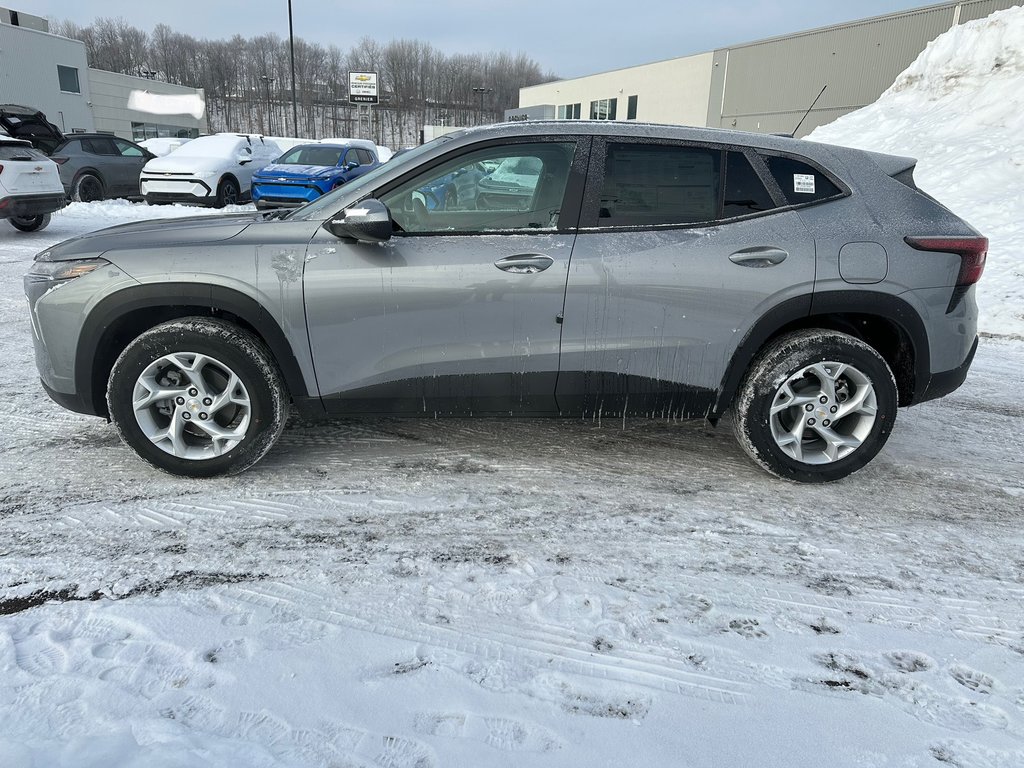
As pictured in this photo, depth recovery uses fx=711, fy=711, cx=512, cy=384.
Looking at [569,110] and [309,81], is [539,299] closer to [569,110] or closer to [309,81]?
[569,110]

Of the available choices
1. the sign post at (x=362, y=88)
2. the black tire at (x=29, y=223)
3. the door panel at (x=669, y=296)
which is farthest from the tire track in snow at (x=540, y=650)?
the sign post at (x=362, y=88)

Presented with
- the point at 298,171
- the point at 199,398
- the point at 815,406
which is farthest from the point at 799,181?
the point at 298,171

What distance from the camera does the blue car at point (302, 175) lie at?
14148 mm

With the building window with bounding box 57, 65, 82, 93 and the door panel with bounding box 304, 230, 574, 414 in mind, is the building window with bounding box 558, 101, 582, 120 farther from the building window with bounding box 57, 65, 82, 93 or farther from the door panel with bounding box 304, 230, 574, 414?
the door panel with bounding box 304, 230, 574, 414

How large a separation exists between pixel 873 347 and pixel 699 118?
35774 mm

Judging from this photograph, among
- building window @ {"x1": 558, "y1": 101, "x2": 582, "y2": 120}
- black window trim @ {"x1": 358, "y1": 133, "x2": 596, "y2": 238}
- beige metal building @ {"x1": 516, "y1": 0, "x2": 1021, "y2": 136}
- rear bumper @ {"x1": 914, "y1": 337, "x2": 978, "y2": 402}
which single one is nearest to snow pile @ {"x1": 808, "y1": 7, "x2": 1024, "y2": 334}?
rear bumper @ {"x1": 914, "y1": 337, "x2": 978, "y2": 402}

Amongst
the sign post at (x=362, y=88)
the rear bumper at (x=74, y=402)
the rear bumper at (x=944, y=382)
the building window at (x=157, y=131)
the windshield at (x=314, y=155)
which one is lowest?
the rear bumper at (x=74, y=402)

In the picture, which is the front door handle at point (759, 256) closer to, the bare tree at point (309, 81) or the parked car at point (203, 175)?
the parked car at point (203, 175)

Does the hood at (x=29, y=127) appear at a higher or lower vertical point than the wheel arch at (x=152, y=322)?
higher

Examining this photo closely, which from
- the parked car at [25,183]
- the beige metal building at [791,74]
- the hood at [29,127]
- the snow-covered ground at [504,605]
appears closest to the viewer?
the snow-covered ground at [504,605]

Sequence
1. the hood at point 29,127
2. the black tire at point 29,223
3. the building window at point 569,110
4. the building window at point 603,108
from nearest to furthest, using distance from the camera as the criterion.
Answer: the black tire at point 29,223 < the hood at point 29,127 < the building window at point 603,108 < the building window at point 569,110

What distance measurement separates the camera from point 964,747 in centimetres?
202

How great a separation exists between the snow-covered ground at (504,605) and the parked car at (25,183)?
326 inches

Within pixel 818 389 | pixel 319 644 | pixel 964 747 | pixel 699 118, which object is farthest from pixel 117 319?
pixel 699 118
